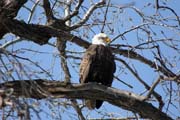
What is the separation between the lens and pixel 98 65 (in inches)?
262

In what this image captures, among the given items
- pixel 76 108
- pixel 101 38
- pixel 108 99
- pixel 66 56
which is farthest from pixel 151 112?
pixel 101 38

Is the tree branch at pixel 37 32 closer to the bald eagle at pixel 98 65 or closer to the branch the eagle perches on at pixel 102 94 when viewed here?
the branch the eagle perches on at pixel 102 94

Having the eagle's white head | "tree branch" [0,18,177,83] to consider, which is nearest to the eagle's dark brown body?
the eagle's white head

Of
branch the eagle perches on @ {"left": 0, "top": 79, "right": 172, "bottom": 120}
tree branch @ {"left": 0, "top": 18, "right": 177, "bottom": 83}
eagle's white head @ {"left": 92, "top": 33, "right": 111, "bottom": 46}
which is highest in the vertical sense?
tree branch @ {"left": 0, "top": 18, "right": 177, "bottom": 83}

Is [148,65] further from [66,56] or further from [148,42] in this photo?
[66,56]

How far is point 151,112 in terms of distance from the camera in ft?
15.2

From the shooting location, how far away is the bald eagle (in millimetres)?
6516

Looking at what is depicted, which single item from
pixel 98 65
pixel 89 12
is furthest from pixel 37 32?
pixel 98 65

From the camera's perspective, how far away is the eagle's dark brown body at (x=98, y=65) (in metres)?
6.52

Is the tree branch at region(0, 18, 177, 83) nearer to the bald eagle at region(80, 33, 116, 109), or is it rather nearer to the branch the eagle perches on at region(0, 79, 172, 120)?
the branch the eagle perches on at region(0, 79, 172, 120)

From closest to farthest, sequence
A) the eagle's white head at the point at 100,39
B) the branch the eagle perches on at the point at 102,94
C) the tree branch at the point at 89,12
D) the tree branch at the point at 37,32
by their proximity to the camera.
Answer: the branch the eagle perches on at the point at 102,94 < the tree branch at the point at 37,32 < the tree branch at the point at 89,12 < the eagle's white head at the point at 100,39

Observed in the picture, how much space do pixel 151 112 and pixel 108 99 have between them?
1.35 feet

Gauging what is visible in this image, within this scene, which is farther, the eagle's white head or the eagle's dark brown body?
the eagle's white head

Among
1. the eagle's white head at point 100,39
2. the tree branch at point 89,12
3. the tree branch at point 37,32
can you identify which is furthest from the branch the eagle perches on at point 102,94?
the eagle's white head at point 100,39
